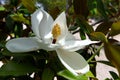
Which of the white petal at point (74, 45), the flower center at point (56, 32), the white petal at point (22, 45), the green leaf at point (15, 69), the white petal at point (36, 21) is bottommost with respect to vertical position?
the green leaf at point (15, 69)

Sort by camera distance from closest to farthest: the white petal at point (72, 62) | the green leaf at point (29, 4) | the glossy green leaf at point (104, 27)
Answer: the white petal at point (72, 62), the green leaf at point (29, 4), the glossy green leaf at point (104, 27)

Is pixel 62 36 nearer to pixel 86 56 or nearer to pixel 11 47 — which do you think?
pixel 11 47

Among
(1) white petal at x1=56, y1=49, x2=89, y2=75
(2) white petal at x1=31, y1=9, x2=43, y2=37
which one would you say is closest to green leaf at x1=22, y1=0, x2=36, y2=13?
(2) white petal at x1=31, y1=9, x2=43, y2=37

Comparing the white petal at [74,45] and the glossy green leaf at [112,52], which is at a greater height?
the white petal at [74,45]

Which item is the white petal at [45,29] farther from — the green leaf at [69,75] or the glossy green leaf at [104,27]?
the glossy green leaf at [104,27]

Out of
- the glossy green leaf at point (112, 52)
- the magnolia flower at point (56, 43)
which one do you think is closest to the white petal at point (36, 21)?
the magnolia flower at point (56, 43)

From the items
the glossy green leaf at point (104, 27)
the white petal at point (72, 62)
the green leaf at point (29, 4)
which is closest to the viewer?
the white petal at point (72, 62)

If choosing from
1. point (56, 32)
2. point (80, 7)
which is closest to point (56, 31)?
point (56, 32)

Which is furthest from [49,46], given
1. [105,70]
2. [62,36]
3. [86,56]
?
[105,70]
